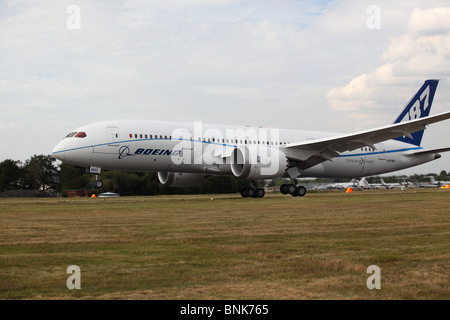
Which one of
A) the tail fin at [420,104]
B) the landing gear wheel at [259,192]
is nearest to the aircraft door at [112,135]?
the landing gear wheel at [259,192]

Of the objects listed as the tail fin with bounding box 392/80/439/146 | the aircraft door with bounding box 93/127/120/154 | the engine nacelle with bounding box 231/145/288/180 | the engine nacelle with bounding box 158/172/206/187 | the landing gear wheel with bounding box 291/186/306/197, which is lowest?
the landing gear wheel with bounding box 291/186/306/197

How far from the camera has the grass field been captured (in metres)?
6.74

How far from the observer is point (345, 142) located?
103 ft

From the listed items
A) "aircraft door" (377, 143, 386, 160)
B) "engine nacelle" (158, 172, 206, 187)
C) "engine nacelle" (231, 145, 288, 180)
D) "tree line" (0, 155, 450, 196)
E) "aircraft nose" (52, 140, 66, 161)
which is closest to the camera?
"aircraft nose" (52, 140, 66, 161)

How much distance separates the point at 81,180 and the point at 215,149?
128ft

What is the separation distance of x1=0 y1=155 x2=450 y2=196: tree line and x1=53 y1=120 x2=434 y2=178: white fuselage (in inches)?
639

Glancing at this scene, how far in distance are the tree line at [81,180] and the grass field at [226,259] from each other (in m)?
36.6

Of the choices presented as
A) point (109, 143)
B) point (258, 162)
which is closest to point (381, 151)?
point (258, 162)

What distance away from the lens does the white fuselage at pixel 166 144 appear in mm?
28266

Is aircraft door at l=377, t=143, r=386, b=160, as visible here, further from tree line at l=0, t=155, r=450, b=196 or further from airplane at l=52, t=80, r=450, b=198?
tree line at l=0, t=155, r=450, b=196

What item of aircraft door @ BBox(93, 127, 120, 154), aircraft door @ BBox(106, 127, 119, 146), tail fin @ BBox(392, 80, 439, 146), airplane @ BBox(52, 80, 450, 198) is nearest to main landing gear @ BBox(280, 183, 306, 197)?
airplane @ BBox(52, 80, 450, 198)

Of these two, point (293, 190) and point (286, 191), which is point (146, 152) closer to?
point (286, 191)
